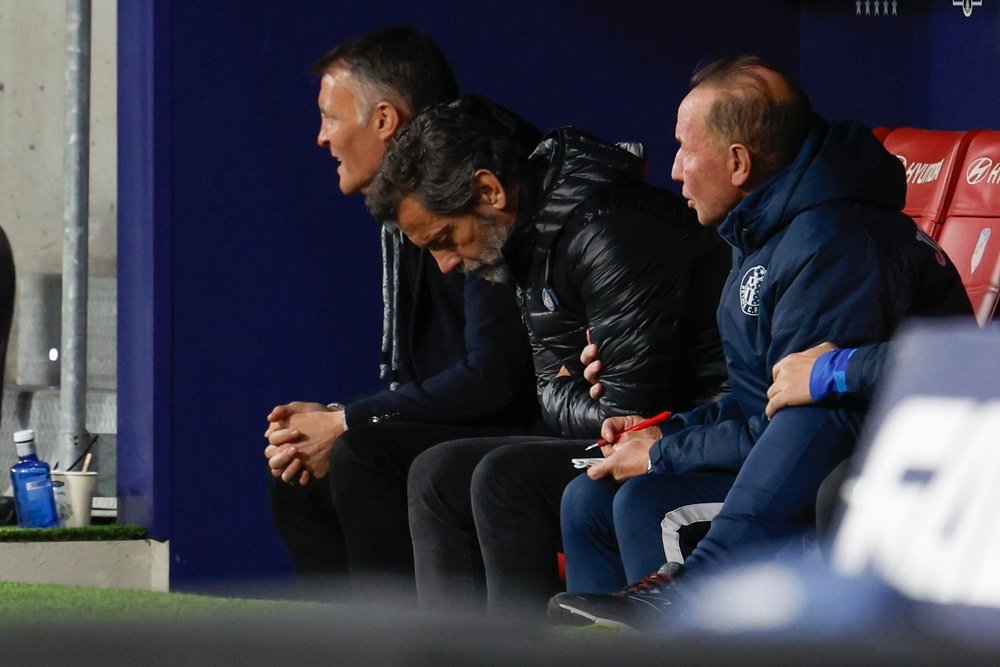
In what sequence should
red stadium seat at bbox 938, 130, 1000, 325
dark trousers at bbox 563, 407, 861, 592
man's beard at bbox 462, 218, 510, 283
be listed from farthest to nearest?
red stadium seat at bbox 938, 130, 1000, 325 → man's beard at bbox 462, 218, 510, 283 → dark trousers at bbox 563, 407, 861, 592

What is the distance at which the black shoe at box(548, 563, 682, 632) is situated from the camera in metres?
1.77

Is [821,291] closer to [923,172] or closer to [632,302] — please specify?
[632,302]

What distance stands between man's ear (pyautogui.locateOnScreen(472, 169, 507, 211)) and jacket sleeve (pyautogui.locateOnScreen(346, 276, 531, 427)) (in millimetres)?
150

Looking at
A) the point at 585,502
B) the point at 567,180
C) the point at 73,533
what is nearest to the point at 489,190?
the point at 567,180

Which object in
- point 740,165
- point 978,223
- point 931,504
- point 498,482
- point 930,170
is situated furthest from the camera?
point 930,170

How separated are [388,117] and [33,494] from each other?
1.24 metres

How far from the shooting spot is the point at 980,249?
311 centimetres

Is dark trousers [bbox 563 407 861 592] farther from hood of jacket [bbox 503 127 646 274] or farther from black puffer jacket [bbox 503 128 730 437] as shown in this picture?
hood of jacket [bbox 503 127 646 274]

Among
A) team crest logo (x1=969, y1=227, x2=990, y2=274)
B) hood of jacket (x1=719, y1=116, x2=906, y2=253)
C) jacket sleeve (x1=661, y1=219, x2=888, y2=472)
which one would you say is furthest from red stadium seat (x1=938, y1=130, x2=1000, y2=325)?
jacket sleeve (x1=661, y1=219, x2=888, y2=472)

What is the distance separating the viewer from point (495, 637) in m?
0.60

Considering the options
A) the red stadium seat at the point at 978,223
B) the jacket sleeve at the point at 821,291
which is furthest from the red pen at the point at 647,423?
the red stadium seat at the point at 978,223

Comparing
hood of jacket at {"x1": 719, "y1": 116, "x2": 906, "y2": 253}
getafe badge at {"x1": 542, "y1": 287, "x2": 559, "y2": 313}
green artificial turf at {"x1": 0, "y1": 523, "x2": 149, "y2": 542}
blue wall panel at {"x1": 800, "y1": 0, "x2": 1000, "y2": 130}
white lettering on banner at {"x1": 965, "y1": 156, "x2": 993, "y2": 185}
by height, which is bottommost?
green artificial turf at {"x1": 0, "y1": 523, "x2": 149, "y2": 542}

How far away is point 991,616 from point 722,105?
1693 mm

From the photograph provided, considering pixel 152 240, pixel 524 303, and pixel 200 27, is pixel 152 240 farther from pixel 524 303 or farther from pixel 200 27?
pixel 524 303
